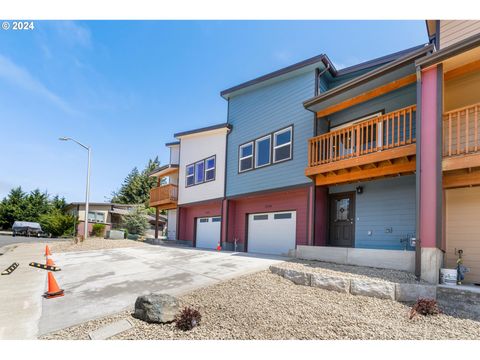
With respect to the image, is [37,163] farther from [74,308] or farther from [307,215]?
[307,215]

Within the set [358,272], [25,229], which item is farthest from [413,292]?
[25,229]

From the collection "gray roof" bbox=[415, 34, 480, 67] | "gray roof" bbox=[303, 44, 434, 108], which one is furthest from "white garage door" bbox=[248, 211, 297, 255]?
"gray roof" bbox=[415, 34, 480, 67]

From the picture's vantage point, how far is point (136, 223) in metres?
26.5

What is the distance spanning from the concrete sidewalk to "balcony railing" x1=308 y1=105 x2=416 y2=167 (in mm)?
8304

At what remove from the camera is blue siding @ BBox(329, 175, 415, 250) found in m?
8.66

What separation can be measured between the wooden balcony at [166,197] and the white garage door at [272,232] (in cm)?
708

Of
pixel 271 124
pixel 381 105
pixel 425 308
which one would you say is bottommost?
pixel 425 308

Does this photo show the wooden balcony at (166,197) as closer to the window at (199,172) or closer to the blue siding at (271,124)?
the window at (199,172)

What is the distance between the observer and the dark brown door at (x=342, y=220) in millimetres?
10094

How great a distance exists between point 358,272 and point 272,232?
20.4ft

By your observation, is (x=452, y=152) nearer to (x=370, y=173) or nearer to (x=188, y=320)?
(x=370, y=173)

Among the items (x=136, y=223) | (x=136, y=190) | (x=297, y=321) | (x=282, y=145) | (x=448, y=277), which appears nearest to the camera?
(x=297, y=321)

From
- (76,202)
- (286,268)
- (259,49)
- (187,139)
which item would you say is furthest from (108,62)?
(76,202)

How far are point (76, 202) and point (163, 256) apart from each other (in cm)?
2592
